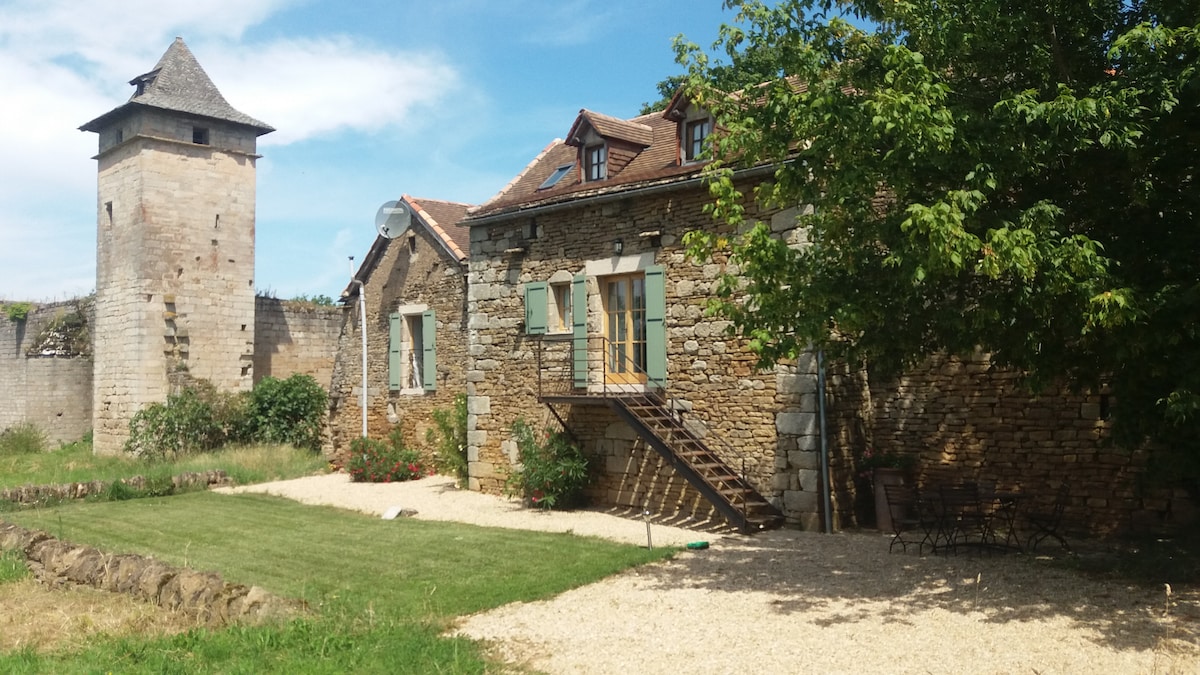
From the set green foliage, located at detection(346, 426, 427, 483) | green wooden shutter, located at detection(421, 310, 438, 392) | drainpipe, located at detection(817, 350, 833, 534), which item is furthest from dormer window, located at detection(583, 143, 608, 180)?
green foliage, located at detection(346, 426, 427, 483)

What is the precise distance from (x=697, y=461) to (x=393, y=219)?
32.2 feet

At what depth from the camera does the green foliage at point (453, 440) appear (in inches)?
644

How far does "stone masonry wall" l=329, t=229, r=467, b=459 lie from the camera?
17891 millimetres

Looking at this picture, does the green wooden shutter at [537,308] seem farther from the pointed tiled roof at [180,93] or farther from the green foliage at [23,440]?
the green foliage at [23,440]

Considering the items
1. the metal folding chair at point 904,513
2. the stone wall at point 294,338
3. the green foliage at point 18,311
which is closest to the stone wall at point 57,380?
the green foliage at point 18,311

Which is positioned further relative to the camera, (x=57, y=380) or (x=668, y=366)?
(x=57, y=380)

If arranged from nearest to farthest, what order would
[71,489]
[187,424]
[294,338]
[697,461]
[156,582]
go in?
[156,582], [697,461], [71,489], [187,424], [294,338]

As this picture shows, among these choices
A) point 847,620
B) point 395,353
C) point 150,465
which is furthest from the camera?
point 150,465

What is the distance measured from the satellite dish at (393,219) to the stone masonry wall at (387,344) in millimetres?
208

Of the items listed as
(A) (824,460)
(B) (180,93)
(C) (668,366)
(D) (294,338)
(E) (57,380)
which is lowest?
(A) (824,460)

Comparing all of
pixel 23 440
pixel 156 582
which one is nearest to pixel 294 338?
pixel 23 440

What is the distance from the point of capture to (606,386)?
13.3 m

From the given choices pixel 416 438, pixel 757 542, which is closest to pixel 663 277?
pixel 757 542

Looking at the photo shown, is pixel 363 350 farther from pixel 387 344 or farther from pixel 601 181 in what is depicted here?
pixel 601 181
